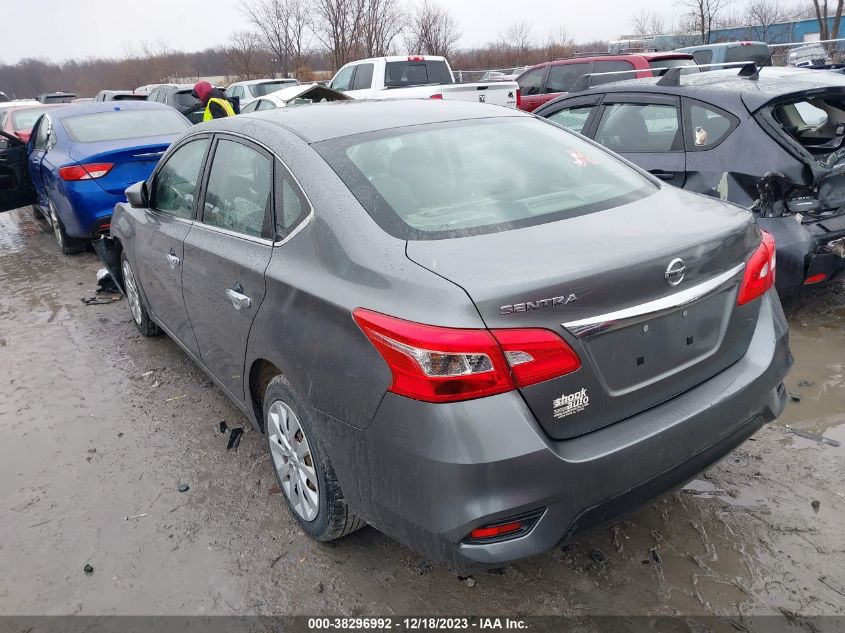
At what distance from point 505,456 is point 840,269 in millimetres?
3532

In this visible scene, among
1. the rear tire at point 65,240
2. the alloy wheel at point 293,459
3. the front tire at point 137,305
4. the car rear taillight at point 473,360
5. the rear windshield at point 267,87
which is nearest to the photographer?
the car rear taillight at point 473,360

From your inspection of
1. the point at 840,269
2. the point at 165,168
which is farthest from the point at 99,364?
the point at 840,269

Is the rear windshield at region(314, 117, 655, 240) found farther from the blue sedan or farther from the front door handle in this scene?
the blue sedan

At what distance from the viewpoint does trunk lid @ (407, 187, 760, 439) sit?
1872 mm

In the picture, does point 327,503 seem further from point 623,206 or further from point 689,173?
point 689,173

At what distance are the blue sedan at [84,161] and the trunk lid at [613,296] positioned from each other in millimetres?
6011

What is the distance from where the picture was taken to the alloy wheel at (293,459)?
8.43 feet

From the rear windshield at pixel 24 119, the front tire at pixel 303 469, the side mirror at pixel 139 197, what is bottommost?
the front tire at pixel 303 469

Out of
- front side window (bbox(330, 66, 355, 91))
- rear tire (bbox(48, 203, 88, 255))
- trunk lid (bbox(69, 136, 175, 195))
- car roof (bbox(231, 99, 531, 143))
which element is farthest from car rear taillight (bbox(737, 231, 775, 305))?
front side window (bbox(330, 66, 355, 91))

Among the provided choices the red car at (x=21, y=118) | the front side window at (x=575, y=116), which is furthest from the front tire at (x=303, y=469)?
→ the red car at (x=21, y=118)

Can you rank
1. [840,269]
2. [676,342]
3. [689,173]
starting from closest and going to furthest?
[676,342] < [840,269] < [689,173]

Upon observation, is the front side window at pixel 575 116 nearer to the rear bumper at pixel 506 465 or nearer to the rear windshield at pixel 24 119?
the rear bumper at pixel 506 465

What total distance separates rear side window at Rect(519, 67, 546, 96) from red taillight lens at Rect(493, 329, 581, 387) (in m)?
12.0

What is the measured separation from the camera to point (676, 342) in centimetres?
210
